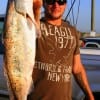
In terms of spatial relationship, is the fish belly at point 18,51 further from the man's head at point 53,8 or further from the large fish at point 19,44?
the man's head at point 53,8

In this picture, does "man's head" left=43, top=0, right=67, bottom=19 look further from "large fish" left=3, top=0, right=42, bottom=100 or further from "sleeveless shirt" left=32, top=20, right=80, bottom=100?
"large fish" left=3, top=0, right=42, bottom=100

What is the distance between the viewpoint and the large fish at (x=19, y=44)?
8.54 ft

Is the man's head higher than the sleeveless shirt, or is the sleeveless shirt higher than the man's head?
the man's head

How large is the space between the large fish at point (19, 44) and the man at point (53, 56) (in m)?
0.49

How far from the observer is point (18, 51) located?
2.70 m

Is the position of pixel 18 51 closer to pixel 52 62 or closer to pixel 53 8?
pixel 52 62

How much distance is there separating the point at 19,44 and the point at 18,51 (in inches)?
2.2

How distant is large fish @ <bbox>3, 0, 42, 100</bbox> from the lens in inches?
102

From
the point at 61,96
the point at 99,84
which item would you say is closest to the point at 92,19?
the point at 99,84

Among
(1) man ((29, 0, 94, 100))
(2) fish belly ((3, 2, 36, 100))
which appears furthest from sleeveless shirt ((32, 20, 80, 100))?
(2) fish belly ((3, 2, 36, 100))

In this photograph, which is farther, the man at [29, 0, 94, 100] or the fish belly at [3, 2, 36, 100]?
the man at [29, 0, 94, 100]

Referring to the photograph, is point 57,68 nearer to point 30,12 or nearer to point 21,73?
point 21,73

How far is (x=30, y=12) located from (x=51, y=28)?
0.74m

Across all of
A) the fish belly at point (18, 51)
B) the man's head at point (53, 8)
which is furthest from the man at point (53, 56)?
the fish belly at point (18, 51)
